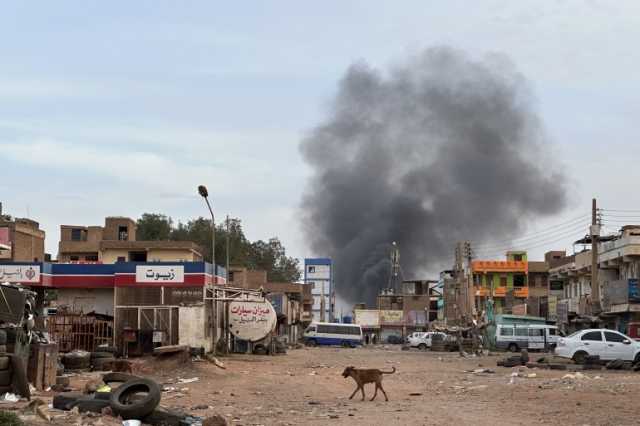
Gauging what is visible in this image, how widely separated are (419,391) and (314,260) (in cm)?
11167

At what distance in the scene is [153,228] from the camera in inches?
4552

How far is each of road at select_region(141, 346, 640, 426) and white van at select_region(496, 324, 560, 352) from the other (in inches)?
1239

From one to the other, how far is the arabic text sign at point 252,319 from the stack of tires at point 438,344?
2892cm

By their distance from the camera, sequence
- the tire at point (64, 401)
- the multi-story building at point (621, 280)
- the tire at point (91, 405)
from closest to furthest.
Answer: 1. the tire at point (91, 405)
2. the tire at point (64, 401)
3. the multi-story building at point (621, 280)

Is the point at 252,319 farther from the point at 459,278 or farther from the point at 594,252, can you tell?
the point at 459,278

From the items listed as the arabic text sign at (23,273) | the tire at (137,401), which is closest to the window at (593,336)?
the arabic text sign at (23,273)

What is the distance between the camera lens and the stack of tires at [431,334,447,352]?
230 ft

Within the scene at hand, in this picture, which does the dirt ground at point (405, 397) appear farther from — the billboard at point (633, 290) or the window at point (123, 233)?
the window at point (123, 233)

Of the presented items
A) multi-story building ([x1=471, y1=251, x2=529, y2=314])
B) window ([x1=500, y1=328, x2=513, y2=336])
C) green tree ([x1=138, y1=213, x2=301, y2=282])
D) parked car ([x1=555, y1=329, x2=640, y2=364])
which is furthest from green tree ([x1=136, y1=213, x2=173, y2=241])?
parked car ([x1=555, y1=329, x2=640, y2=364])

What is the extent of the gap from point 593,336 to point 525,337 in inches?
1008

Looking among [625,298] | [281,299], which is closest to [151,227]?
[281,299]

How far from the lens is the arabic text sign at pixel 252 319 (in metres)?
43.0

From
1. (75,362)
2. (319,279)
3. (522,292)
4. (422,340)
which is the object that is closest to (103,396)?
(75,362)

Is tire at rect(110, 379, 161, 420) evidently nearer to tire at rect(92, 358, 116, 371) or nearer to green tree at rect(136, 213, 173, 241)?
tire at rect(92, 358, 116, 371)
